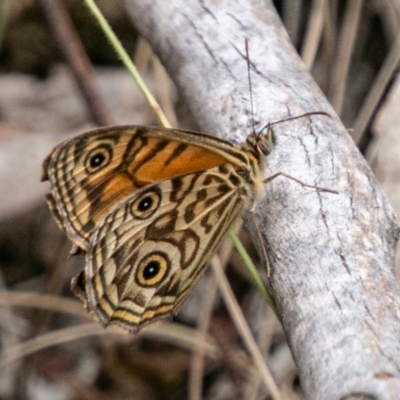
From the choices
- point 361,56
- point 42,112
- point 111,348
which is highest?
point 361,56

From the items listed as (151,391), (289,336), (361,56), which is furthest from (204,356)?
(289,336)

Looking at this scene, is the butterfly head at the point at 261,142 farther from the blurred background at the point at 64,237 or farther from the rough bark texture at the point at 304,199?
the blurred background at the point at 64,237

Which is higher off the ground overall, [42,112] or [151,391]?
[42,112]

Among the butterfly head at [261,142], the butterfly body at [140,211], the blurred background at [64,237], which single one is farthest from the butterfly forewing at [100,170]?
the blurred background at [64,237]

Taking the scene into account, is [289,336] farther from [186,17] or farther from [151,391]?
[151,391]

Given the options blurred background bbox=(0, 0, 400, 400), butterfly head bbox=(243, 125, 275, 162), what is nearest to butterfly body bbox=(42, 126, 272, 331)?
butterfly head bbox=(243, 125, 275, 162)

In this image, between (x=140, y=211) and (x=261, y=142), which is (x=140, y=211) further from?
(x=261, y=142)

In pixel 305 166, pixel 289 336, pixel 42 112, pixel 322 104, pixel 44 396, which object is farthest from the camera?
pixel 42 112
